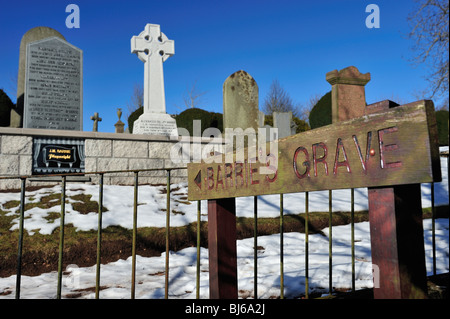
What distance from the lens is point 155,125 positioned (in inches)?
386

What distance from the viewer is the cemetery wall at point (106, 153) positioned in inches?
308

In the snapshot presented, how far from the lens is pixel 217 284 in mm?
2160

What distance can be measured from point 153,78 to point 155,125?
4.48ft

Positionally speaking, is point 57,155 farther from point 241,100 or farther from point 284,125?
point 284,125

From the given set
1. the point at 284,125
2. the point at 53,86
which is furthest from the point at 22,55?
the point at 284,125

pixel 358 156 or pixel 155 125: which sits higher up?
pixel 155 125

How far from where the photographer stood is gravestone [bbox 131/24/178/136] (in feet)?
32.2

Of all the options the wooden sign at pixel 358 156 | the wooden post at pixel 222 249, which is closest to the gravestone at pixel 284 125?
the wooden post at pixel 222 249

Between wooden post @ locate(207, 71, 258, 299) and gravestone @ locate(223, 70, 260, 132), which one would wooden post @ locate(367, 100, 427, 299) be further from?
gravestone @ locate(223, 70, 260, 132)

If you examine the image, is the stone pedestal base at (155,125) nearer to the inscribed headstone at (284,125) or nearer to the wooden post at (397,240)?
the inscribed headstone at (284,125)

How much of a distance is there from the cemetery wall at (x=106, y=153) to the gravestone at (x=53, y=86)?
858mm

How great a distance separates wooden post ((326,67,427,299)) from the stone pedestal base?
870 centimetres
